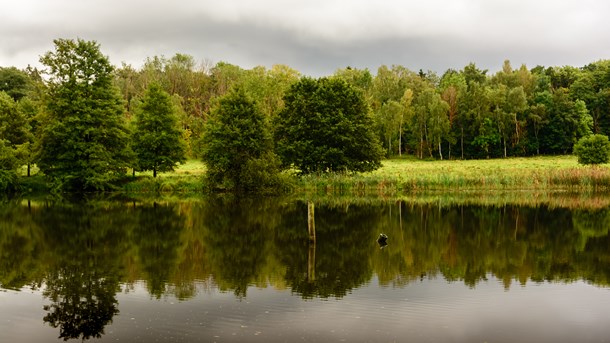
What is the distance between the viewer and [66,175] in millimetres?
53469

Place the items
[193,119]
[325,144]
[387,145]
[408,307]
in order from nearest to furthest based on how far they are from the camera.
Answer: [408,307]
[325,144]
[193,119]
[387,145]

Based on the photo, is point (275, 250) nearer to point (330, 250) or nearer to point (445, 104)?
point (330, 250)

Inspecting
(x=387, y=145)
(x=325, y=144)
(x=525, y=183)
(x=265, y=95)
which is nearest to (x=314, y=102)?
A: (x=325, y=144)

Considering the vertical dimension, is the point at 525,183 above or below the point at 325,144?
below

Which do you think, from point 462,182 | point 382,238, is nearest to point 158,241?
point 382,238

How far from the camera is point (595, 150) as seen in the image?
60.8 m

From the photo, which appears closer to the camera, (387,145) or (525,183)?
(525,183)

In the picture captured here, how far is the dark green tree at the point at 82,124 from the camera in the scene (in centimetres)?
5353

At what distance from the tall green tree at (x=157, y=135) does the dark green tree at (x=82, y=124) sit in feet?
6.08

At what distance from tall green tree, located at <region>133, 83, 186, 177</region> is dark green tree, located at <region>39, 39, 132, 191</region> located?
1854 millimetres

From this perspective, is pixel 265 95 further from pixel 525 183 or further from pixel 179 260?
pixel 179 260

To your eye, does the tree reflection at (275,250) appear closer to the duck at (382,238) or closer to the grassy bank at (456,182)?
the duck at (382,238)

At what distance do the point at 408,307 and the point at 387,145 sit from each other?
8124cm

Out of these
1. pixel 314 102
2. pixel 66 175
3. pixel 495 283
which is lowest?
pixel 495 283
